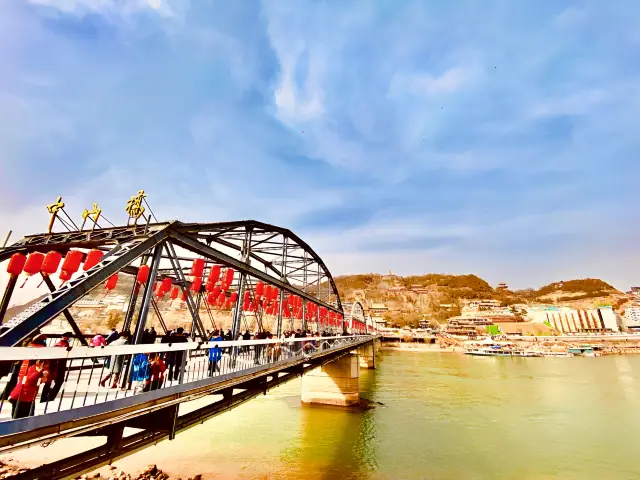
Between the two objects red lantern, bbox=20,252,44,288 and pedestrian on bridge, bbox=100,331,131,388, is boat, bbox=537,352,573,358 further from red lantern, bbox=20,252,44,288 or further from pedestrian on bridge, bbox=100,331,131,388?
red lantern, bbox=20,252,44,288

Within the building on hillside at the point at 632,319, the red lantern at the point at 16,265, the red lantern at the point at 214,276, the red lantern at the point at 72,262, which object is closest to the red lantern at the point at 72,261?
the red lantern at the point at 72,262

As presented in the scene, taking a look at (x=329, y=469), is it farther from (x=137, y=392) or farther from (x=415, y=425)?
(x=137, y=392)

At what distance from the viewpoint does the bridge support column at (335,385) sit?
3117cm

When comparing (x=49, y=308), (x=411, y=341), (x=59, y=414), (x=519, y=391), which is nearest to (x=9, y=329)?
(x=49, y=308)

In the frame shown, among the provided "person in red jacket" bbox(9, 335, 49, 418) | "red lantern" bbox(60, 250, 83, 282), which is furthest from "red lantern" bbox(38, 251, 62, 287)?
"person in red jacket" bbox(9, 335, 49, 418)

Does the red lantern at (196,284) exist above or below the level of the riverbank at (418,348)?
above

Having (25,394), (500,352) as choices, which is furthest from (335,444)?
(500,352)

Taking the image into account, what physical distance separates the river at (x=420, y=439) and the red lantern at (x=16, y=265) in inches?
540

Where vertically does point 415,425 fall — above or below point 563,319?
below

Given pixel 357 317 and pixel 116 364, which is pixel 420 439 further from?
pixel 357 317

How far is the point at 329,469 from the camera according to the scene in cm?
1898

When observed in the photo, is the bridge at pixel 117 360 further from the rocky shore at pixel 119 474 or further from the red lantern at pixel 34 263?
the rocky shore at pixel 119 474

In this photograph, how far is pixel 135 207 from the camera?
10.7 m

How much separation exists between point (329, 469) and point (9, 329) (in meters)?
19.2
